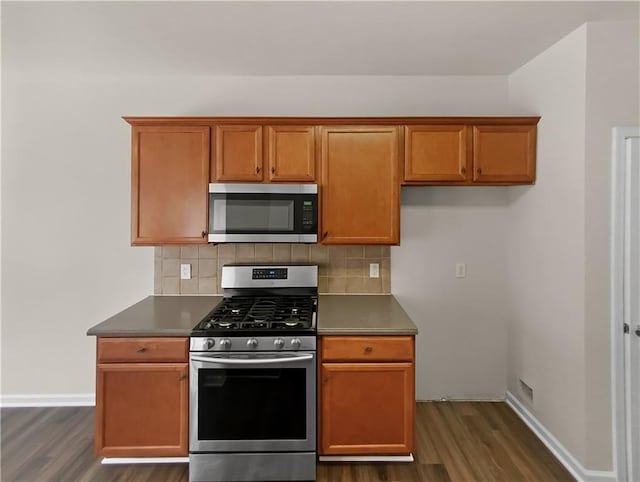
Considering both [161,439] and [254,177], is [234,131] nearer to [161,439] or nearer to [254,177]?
[254,177]

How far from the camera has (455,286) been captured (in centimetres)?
312

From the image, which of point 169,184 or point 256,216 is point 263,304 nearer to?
point 256,216

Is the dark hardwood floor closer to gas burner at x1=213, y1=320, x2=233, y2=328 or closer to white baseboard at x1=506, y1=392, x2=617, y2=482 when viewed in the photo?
white baseboard at x1=506, y1=392, x2=617, y2=482

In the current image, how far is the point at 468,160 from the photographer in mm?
2701

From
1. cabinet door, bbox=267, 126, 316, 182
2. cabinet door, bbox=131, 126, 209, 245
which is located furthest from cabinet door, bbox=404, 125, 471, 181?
cabinet door, bbox=131, 126, 209, 245

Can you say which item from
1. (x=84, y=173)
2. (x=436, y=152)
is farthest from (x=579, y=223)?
(x=84, y=173)

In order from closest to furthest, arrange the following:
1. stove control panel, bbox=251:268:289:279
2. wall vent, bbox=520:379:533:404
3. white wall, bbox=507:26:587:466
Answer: white wall, bbox=507:26:587:466, wall vent, bbox=520:379:533:404, stove control panel, bbox=251:268:289:279

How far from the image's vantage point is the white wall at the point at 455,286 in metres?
3.10

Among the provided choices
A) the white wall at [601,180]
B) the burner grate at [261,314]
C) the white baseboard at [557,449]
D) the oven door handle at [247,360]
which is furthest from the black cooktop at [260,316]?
the white baseboard at [557,449]

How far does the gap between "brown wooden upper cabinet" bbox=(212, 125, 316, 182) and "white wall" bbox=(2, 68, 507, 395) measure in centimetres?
47

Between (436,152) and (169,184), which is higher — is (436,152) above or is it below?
above

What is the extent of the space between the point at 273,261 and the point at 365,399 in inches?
49.2

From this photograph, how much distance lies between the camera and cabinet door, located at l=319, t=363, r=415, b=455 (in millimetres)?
2281

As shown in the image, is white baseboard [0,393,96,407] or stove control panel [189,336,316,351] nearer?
stove control panel [189,336,316,351]
